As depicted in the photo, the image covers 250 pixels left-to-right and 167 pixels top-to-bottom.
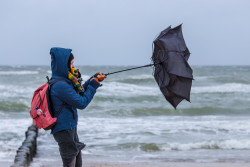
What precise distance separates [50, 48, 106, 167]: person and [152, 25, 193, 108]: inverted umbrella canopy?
59cm

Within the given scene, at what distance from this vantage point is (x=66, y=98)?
2.98m

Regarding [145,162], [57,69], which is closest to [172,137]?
[145,162]

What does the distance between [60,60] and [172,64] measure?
3.35 feet

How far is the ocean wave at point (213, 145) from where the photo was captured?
23.4 ft

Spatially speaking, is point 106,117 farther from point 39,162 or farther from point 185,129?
point 39,162

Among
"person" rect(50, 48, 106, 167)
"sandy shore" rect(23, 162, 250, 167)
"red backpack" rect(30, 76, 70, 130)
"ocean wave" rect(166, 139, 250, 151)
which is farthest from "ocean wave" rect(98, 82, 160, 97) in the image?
"red backpack" rect(30, 76, 70, 130)

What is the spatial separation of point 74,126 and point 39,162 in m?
3.04

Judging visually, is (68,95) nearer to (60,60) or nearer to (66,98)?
(66,98)

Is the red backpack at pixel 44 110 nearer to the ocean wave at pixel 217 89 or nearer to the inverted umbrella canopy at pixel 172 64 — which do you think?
the inverted umbrella canopy at pixel 172 64

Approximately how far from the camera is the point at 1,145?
7285 mm

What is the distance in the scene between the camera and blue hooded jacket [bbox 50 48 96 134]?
9.77 feet

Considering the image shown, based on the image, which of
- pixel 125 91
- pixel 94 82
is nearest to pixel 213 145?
pixel 94 82

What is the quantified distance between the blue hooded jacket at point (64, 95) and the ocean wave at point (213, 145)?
14.2ft

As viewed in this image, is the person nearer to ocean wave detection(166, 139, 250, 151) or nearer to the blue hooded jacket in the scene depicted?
the blue hooded jacket
